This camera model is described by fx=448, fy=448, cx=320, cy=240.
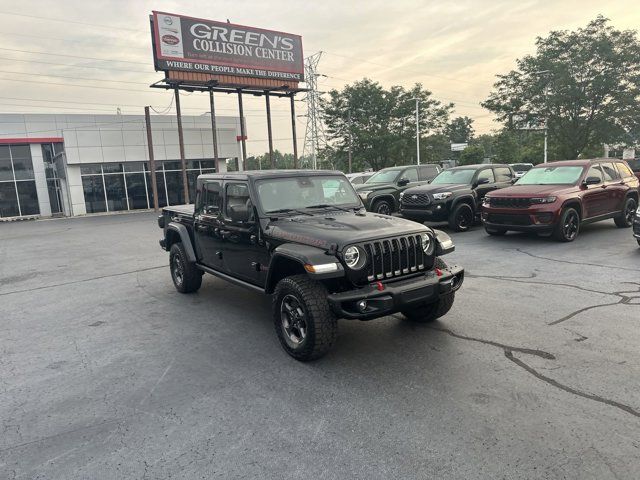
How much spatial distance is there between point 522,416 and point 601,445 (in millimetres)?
507

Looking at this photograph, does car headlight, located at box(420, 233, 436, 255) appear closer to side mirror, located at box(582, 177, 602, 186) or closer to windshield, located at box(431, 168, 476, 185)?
side mirror, located at box(582, 177, 602, 186)

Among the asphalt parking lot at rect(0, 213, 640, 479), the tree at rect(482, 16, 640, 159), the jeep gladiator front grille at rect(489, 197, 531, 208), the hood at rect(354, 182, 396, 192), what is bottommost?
the asphalt parking lot at rect(0, 213, 640, 479)

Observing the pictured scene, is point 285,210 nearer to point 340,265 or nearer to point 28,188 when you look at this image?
point 340,265

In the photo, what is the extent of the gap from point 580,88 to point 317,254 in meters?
23.9

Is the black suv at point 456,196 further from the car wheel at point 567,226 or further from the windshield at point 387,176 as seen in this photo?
the car wheel at point 567,226

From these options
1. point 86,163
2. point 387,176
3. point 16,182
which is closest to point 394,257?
point 387,176

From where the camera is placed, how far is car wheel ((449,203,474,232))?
11859 mm

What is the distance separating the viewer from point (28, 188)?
98.4 ft

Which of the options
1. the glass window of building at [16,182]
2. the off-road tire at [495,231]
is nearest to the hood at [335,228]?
the off-road tire at [495,231]

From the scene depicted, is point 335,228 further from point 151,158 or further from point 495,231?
point 151,158

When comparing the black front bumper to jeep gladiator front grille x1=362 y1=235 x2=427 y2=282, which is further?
jeep gladiator front grille x1=362 y1=235 x2=427 y2=282

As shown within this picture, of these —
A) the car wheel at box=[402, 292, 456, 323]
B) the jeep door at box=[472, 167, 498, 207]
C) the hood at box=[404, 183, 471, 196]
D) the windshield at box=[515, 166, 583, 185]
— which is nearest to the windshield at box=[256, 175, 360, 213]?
the car wheel at box=[402, 292, 456, 323]

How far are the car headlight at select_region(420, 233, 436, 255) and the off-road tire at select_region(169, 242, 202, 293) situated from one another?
3.72 meters

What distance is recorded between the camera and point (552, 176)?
1069 cm
